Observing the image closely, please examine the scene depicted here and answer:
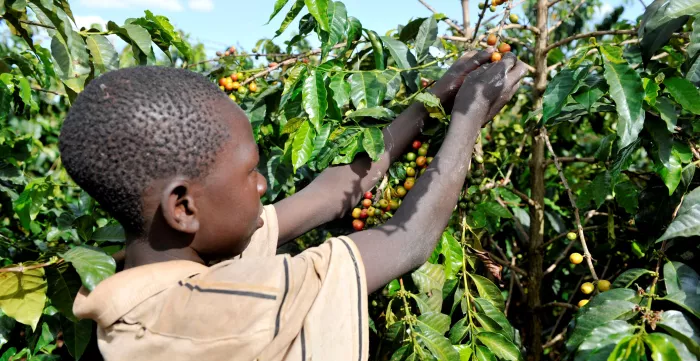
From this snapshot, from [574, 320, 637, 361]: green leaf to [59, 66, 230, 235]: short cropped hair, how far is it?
0.92 meters

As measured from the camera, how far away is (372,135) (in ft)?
6.02

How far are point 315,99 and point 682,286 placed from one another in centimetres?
Answer: 111

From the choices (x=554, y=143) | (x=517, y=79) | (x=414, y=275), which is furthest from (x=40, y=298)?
(x=554, y=143)

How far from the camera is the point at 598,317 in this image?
4.84 feet

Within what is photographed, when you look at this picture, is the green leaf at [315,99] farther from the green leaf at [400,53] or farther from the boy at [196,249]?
the boy at [196,249]

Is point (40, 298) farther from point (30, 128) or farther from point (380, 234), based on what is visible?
point (30, 128)

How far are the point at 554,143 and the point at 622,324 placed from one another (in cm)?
222

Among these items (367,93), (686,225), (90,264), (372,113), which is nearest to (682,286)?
(686,225)

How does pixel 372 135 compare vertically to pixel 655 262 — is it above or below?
above

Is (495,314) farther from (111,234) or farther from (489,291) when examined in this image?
(111,234)

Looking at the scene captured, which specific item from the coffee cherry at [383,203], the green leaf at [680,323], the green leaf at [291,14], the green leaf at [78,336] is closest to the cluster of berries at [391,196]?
the coffee cherry at [383,203]

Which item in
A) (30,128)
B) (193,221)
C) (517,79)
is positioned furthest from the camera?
(30,128)

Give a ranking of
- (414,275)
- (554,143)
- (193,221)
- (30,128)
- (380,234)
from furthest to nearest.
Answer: (30,128), (554,143), (414,275), (380,234), (193,221)

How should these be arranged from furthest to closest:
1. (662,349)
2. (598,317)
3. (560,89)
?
(560,89) < (598,317) < (662,349)
